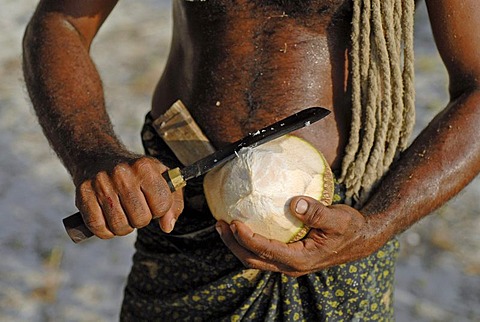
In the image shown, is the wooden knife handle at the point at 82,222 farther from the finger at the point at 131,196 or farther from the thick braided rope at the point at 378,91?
the thick braided rope at the point at 378,91

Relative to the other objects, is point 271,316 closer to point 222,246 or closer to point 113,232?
point 222,246

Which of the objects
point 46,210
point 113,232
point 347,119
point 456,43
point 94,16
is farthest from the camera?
point 46,210

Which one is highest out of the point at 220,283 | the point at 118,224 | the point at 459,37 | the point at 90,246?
the point at 459,37

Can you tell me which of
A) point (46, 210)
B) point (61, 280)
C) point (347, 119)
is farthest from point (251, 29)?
point (46, 210)

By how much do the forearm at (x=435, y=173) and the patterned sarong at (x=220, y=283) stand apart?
201mm

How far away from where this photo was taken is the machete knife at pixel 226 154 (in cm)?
150

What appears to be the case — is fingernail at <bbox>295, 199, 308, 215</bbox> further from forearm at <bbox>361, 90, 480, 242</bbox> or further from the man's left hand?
forearm at <bbox>361, 90, 480, 242</bbox>

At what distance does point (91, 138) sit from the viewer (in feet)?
5.49

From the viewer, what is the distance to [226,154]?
154 centimetres

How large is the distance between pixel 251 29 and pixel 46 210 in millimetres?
2407

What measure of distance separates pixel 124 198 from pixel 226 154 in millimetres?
222

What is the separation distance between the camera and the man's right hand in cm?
145

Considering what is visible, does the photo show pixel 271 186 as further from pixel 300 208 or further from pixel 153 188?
pixel 153 188

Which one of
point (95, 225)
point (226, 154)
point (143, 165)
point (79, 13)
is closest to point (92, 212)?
point (95, 225)
